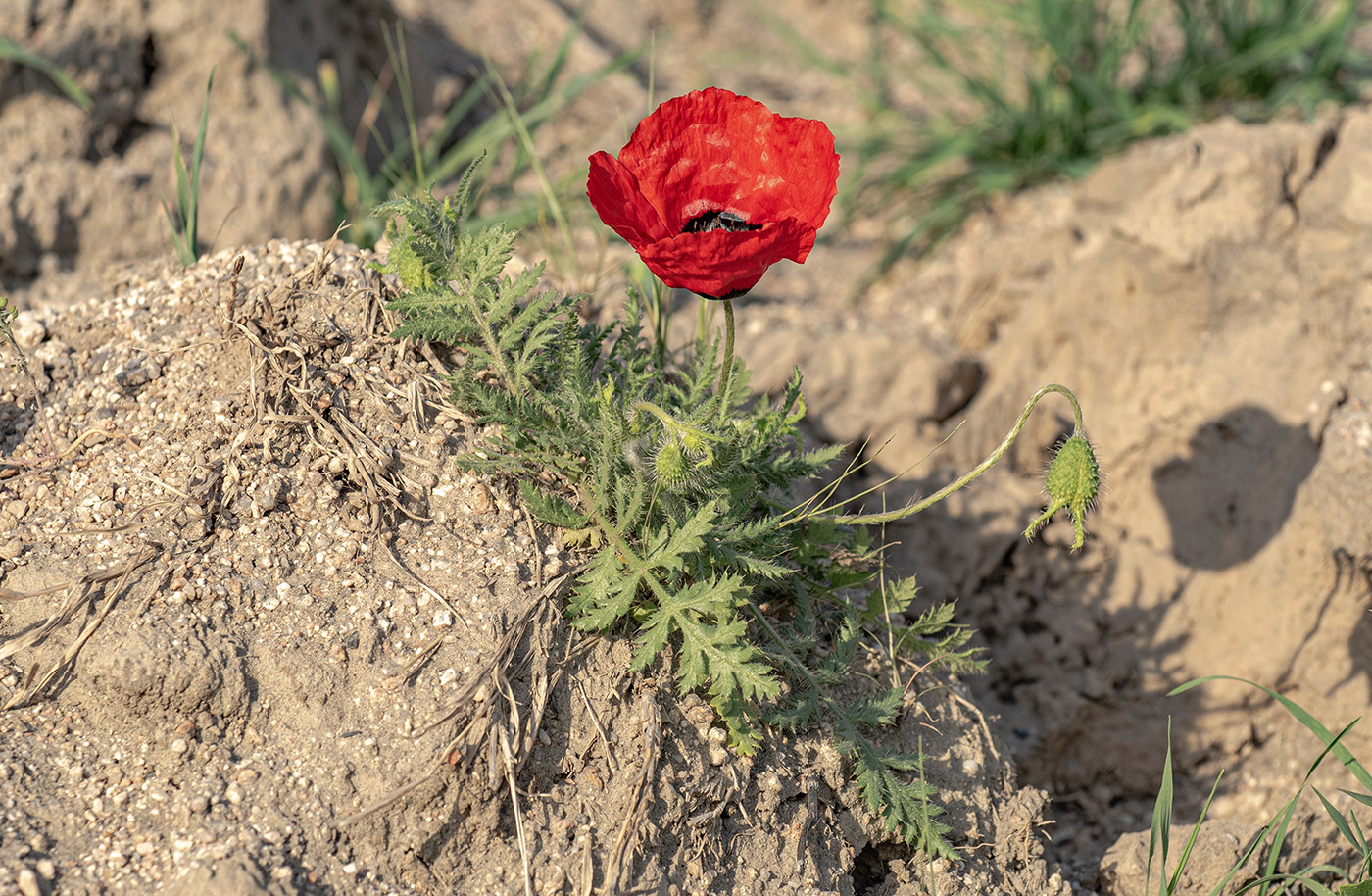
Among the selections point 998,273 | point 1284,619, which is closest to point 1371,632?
point 1284,619

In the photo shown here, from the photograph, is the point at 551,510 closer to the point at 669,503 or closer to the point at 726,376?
the point at 669,503

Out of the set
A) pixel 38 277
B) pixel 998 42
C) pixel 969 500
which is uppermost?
pixel 998 42

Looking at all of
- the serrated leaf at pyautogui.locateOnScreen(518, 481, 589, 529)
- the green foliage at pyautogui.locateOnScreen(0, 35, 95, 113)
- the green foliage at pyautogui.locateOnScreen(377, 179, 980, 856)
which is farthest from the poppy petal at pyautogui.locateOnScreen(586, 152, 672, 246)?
the green foliage at pyautogui.locateOnScreen(0, 35, 95, 113)

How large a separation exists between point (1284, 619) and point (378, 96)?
12.2 feet

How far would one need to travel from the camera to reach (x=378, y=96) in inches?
175

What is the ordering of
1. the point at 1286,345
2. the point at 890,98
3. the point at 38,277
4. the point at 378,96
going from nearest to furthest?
1. the point at 1286,345
2. the point at 38,277
3. the point at 378,96
4. the point at 890,98

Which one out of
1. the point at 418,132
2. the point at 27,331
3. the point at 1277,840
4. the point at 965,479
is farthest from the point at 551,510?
the point at 418,132

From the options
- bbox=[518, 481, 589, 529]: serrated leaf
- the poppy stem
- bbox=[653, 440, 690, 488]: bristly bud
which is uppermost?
the poppy stem

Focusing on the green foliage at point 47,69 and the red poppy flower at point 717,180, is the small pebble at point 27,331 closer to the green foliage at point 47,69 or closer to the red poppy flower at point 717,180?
the red poppy flower at point 717,180

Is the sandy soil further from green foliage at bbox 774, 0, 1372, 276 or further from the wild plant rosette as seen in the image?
green foliage at bbox 774, 0, 1372, 276

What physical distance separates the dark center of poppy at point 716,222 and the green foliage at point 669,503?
281 millimetres

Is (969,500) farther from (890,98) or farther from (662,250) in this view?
(890,98)

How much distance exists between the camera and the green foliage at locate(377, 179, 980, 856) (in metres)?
1.93

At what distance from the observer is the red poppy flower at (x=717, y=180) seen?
1.82 metres
